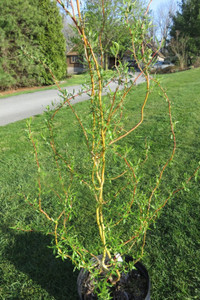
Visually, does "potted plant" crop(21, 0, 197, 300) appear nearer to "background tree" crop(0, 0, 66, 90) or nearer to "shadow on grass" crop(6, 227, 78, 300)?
"shadow on grass" crop(6, 227, 78, 300)

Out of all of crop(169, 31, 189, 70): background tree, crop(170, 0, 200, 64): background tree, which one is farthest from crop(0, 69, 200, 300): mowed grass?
crop(170, 0, 200, 64): background tree

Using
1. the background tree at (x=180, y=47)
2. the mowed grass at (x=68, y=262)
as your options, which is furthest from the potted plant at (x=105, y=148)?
the background tree at (x=180, y=47)

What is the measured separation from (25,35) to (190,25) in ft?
69.3

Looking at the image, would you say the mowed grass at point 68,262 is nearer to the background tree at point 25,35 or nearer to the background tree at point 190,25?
the background tree at point 25,35

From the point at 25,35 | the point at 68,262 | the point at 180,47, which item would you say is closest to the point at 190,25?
the point at 180,47

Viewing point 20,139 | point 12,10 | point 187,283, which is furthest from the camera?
point 12,10

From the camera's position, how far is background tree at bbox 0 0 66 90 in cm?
1395

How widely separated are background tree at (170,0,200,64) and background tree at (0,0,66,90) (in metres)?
17.3

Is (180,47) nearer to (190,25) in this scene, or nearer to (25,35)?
(190,25)

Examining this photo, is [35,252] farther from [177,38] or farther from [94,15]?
[177,38]

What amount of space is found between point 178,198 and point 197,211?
1.09 feet

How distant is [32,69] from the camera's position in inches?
602

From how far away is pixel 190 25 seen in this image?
27234mm

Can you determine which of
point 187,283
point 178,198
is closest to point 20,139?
point 178,198
